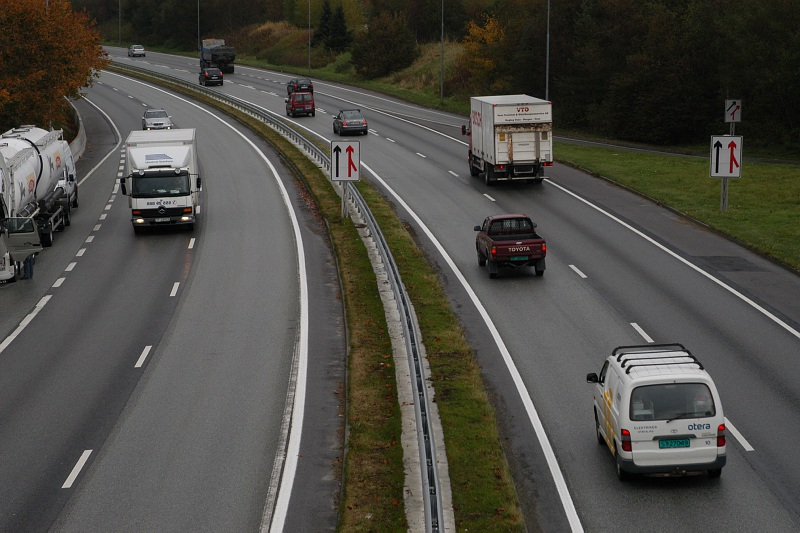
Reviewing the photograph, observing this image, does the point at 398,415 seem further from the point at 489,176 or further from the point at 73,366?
the point at 489,176

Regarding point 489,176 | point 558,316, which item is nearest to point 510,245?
point 558,316

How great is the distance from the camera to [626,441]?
1522cm

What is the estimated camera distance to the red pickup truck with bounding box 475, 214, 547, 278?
96.0 ft

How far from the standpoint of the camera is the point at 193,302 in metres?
27.7

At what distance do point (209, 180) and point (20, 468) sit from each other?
3384 cm

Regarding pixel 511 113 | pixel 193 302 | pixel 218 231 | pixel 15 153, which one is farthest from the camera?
pixel 511 113

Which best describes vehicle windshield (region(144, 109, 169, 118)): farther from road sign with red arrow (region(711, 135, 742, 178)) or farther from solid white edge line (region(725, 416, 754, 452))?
solid white edge line (region(725, 416, 754, 452))

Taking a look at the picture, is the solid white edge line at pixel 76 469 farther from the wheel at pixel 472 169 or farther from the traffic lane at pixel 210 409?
the wheel at pixel 472 169

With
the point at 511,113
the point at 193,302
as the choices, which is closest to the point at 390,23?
the point at 511,113

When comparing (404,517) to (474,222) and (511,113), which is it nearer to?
(474,222)

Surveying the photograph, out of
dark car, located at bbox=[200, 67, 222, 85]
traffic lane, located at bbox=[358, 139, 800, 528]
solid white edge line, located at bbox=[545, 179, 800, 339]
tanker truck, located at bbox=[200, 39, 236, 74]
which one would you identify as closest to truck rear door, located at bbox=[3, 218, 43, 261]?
traffic lane, located at bbox=[358, 139, 800, 528]

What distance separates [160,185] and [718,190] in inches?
943

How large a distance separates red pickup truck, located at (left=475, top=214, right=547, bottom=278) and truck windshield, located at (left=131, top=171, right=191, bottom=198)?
41.5 feet

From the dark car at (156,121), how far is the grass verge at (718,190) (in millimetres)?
26300
